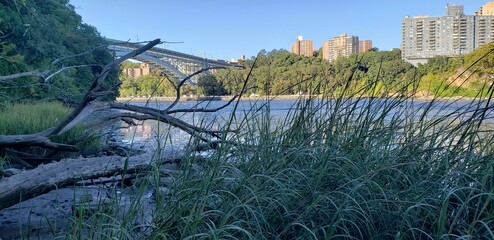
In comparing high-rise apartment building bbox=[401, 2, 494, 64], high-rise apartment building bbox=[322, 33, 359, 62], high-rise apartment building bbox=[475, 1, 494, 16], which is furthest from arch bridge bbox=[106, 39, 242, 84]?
high-rise apartment building bbox=[475, 1, 494, 16]

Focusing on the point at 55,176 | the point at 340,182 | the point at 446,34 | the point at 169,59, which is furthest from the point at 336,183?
the point at 169,59

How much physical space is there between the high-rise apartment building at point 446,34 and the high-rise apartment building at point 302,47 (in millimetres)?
1277

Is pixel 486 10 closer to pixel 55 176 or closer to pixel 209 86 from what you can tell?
pixel 209 86

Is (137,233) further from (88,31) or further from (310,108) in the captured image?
(88,31)

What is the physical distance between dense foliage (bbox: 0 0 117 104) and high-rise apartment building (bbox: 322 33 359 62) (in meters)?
2.85

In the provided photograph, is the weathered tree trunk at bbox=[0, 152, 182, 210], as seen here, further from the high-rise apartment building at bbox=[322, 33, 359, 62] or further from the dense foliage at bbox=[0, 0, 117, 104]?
the high-rise apartment building at bbox=[322, 33, 359, 62]

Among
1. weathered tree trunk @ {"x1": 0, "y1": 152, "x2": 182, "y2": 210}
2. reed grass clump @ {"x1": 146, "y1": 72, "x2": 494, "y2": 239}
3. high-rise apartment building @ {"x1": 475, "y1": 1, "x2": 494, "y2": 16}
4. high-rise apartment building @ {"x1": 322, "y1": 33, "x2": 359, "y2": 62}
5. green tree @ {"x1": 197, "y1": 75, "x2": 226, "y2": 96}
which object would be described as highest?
high-rise apartment building @ {"x1": 475, "y1": 1, "x2": 494, "y2": 16}

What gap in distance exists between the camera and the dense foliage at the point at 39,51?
7.14 m

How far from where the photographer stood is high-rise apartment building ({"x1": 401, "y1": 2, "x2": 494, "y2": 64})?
628cm

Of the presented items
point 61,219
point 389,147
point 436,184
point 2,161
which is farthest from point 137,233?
point 2,161

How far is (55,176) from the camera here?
3.04 metres

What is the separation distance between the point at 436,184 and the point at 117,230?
1.45 meters

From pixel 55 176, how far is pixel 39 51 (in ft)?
37.1

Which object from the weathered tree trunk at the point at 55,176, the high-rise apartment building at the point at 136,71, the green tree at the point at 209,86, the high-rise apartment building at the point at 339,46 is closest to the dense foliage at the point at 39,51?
the high-rise apartment building at the point at 136,71
